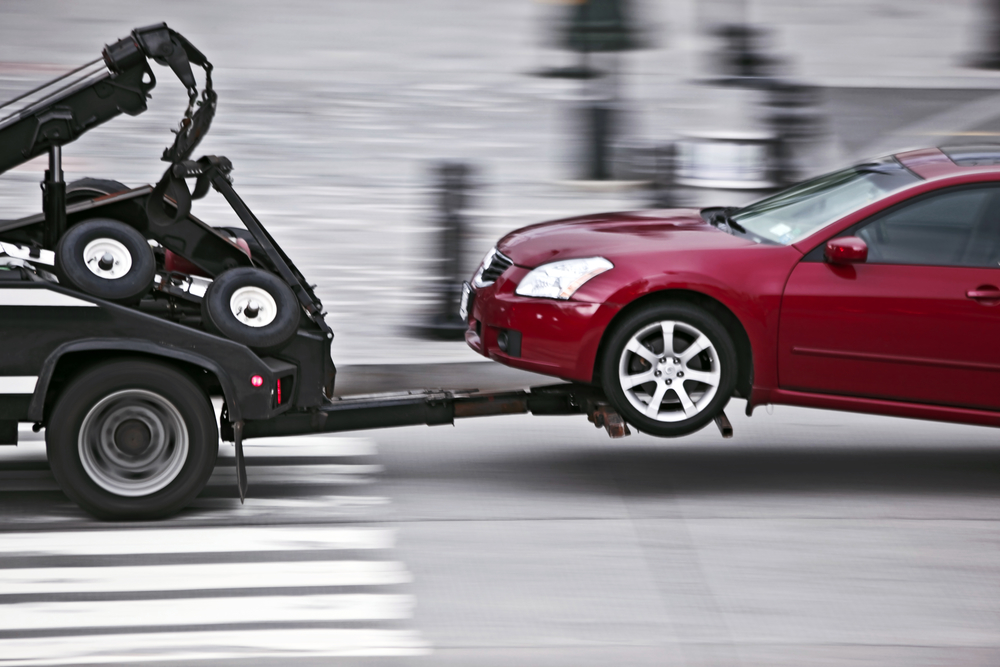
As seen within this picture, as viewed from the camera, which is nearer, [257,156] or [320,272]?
[320,272]

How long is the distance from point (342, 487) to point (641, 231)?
2.09 m

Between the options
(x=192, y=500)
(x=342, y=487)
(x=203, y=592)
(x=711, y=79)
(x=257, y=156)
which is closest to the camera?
(x=203, y=592)

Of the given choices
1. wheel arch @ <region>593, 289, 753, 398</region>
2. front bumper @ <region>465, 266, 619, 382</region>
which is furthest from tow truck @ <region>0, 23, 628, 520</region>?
wheel arch @ <region>593, 289, 753, 398</region>

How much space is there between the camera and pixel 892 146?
1580 cm

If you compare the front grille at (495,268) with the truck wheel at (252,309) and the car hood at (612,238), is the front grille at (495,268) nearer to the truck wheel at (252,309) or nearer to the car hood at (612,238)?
the car hood at (612,238)

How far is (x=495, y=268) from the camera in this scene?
7137mm

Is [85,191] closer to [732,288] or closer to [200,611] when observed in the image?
[200,611]

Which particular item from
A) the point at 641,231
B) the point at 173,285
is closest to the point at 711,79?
the point at 641,231

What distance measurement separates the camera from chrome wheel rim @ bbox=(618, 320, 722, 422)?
652cm

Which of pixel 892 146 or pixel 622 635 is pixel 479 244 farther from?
pixel 622 635

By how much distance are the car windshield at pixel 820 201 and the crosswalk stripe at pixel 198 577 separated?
2.81 meters

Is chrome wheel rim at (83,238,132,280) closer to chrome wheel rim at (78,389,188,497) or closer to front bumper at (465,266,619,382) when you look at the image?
chrome wheel rim at (78,389,188,497)

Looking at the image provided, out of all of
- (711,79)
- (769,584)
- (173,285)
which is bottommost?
(769,584)

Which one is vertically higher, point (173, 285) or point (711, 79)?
point (711, 79)
